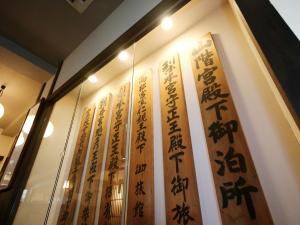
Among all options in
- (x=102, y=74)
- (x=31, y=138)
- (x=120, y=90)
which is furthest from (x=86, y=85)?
(x=31, y=138)

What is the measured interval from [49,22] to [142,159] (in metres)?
2.15

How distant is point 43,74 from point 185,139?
2.62m

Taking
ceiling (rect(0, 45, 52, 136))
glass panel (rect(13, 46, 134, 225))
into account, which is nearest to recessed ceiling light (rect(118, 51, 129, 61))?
glass panel (rect(13, 46, 134, 225))

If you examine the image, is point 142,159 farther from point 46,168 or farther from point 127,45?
point 46,168

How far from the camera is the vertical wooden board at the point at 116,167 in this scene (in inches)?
Answer: 49.2

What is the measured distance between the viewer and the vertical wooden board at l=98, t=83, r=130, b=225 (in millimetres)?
1250

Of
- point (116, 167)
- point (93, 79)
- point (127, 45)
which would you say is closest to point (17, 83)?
point (93, 79)

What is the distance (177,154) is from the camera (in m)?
1.15

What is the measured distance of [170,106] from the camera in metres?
1.37

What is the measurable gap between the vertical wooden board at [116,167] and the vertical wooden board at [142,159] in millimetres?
95

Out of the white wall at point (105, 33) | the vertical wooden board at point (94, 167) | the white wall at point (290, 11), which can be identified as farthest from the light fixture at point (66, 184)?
the white wall at point (290, 11)

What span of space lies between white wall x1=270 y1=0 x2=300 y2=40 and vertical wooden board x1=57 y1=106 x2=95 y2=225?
69.6 inches

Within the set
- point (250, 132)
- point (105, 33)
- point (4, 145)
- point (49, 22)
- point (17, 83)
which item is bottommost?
point (250, 132)

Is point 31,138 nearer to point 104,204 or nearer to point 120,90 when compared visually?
point 120,90
